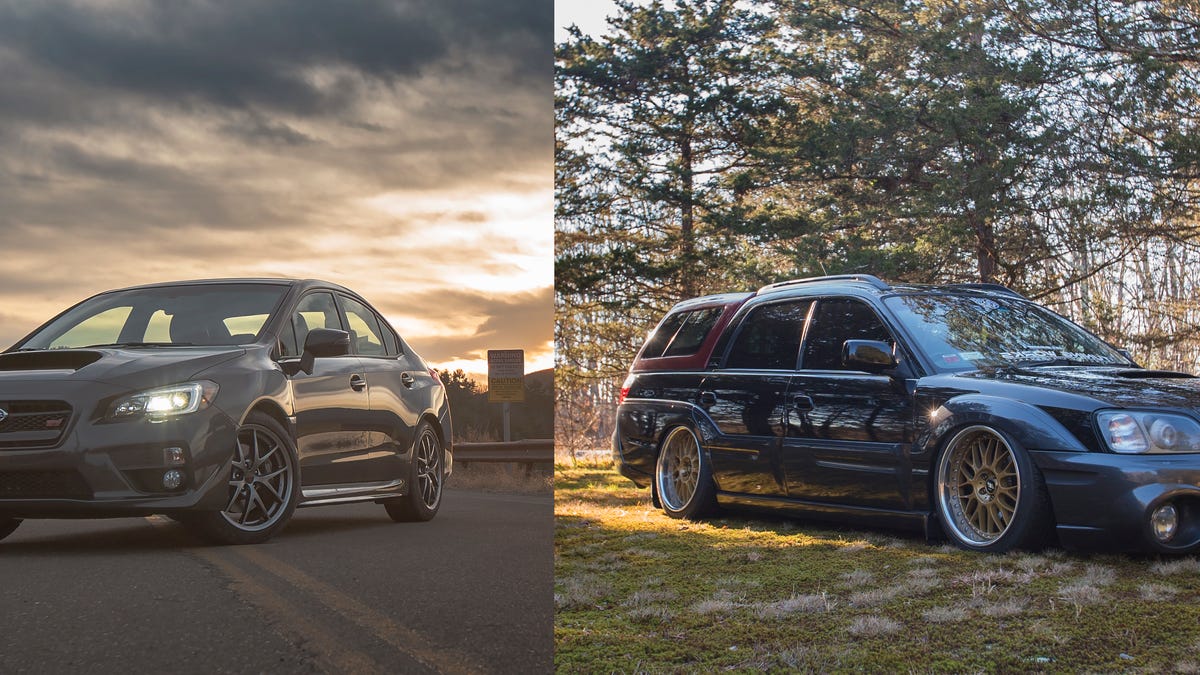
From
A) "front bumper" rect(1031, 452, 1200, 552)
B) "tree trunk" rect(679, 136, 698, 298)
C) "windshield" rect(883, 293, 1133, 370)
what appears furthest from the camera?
"tree trunk" rect(679, 136, 698, 298)

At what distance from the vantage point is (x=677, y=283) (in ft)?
53.3

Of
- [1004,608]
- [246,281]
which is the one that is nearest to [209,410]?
[246,281]

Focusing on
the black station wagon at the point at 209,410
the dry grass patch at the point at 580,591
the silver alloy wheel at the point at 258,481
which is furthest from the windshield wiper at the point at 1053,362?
the silver alloy wheel at the point at 258,481

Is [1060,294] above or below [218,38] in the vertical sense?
below

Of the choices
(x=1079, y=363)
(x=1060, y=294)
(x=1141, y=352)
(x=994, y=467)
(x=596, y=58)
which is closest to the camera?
(x=994, y=467)

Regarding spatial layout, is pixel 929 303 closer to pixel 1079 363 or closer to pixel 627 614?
pixel 1079 363

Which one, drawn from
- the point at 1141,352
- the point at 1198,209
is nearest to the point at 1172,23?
the point at 1198,209

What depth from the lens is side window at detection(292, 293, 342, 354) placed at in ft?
14.1

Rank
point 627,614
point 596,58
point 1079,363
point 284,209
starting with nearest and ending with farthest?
1. point 627,614
2. point 1079,363
3. point 284,209
4. point 596,58

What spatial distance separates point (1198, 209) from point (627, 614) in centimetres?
1103

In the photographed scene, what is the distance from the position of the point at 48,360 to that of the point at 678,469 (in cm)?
383

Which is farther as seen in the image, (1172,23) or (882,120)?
(882,120)

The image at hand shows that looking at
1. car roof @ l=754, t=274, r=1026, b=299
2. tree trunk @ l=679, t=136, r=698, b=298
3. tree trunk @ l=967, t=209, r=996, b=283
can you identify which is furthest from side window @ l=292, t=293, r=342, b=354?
tree trunk @ l=679, t=136, r=698, b=298

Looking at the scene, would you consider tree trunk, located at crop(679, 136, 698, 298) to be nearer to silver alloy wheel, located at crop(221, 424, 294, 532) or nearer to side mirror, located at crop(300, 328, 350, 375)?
side mirror, located at crop(300, 328, 350, 375)
